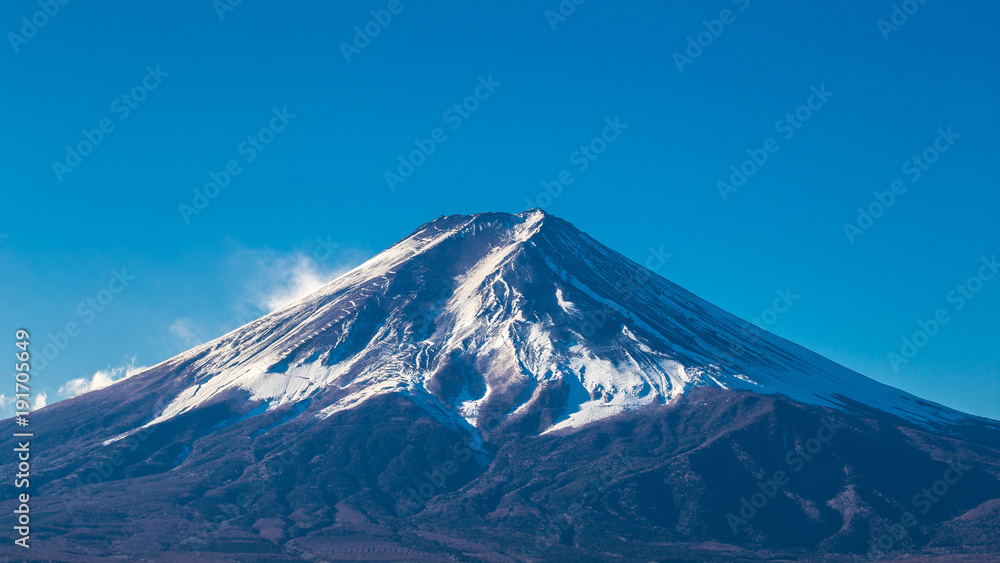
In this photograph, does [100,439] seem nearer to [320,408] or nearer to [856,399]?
[320,408]

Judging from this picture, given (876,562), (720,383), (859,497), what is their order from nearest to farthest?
1. (876,562)
2. (859,497)
3. (720,383)

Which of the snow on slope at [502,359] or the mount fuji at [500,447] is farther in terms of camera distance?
the snow on slope at [502,359]

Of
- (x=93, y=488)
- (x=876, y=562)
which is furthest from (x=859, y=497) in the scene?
(x=93, y=488)

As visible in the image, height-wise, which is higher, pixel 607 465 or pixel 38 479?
pixel 38 479

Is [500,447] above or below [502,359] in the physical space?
below

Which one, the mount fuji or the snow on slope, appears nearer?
the mount fuji
